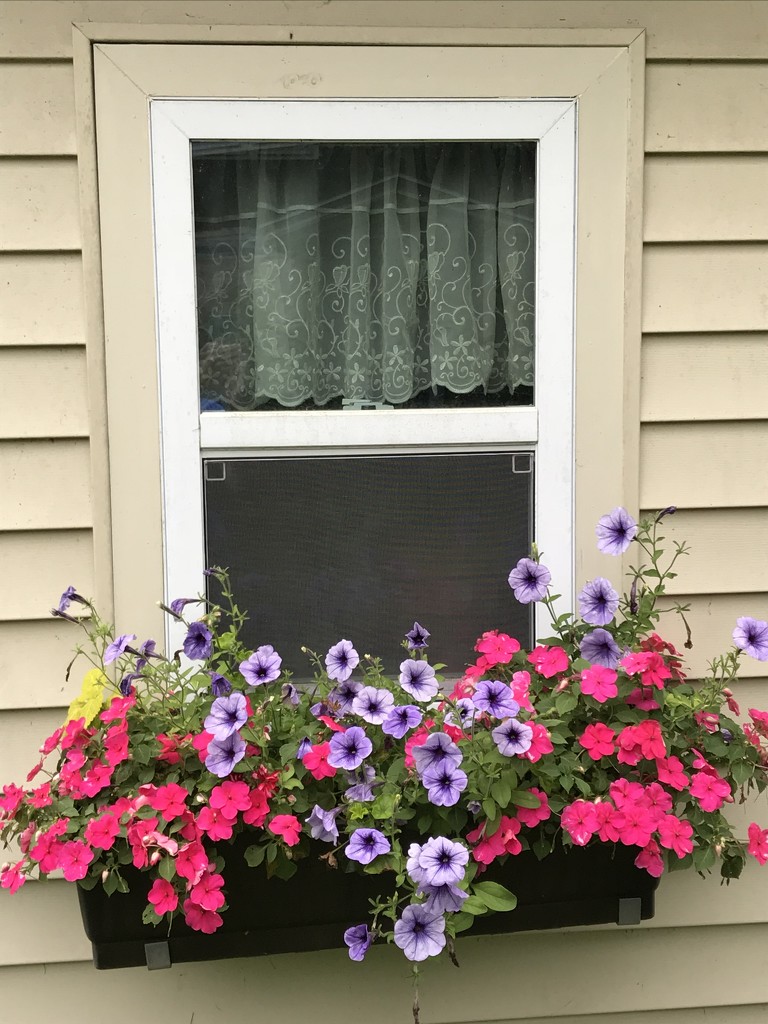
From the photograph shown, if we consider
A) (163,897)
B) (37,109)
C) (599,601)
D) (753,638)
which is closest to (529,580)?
(599,601)

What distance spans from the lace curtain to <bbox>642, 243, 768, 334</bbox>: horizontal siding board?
0.76 feet

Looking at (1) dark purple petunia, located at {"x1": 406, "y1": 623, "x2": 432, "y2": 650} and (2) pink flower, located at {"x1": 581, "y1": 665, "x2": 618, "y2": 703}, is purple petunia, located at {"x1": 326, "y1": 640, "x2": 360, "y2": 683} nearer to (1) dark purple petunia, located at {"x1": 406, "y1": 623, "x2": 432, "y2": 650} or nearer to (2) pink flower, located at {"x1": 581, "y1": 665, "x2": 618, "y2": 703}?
(1) dark purple petunia, located at {"x1": 406, "y1": 623, "x2": 432, "y2": 650}

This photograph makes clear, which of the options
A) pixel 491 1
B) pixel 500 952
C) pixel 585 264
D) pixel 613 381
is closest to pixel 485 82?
pixel 491 1

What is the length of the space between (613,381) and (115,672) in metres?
1.08

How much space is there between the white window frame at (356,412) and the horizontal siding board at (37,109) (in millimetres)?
155

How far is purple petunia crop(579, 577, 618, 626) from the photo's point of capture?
166 centimetres

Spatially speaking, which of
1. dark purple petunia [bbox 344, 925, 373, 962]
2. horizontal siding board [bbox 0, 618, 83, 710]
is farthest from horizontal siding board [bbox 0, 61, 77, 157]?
dark purple petunia [bbox 344, 925, 373, 962]

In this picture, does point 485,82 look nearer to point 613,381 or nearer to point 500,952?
point 613,381

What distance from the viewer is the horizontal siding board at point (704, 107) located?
5.96 feet

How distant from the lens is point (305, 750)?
60.8 inches

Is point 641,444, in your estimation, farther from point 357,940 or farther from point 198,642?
point 357,940

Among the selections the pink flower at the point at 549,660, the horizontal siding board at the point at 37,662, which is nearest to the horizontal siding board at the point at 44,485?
the horizontal siding board at the point at 37,662

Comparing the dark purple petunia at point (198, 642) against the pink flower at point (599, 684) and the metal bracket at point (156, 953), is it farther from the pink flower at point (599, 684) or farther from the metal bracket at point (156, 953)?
the pink flower at point (599, 684)

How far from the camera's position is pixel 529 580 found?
170 cm
